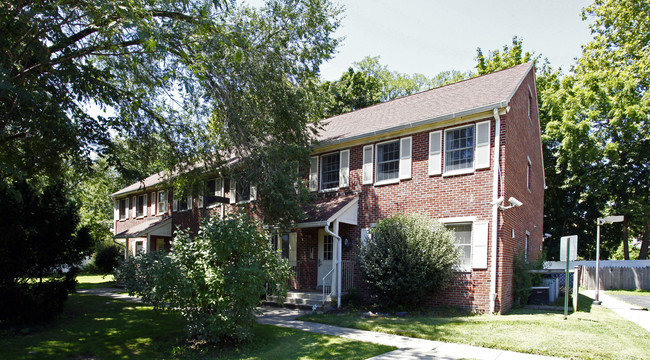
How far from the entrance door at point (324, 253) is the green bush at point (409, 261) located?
2.98 meters

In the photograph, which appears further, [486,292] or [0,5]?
[486,292]

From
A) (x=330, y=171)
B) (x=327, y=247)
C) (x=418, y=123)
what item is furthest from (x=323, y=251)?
(x=418, y=123)

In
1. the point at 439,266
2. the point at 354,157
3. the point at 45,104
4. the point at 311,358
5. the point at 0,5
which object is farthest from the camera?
the point at 354,157

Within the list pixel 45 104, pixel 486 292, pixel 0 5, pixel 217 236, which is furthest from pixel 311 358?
pixel 0 5

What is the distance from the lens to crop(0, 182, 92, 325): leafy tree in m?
9.75

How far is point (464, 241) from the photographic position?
38.9 ft

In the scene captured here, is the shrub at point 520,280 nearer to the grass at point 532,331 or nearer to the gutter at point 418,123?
the grass at point 532,331

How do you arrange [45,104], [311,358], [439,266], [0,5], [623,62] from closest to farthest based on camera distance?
[311,358]
[0,5]
[45,104]
[439,266]
[623,62]

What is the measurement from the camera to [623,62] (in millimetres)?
25922

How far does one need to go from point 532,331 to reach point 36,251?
36.8 ft

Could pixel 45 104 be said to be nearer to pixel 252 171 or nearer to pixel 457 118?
pixel 252 171

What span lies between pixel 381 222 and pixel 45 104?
8618 mm

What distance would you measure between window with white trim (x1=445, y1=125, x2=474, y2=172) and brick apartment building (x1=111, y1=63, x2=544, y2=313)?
3 cm

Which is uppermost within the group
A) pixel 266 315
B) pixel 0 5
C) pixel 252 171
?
pixel 0 5
